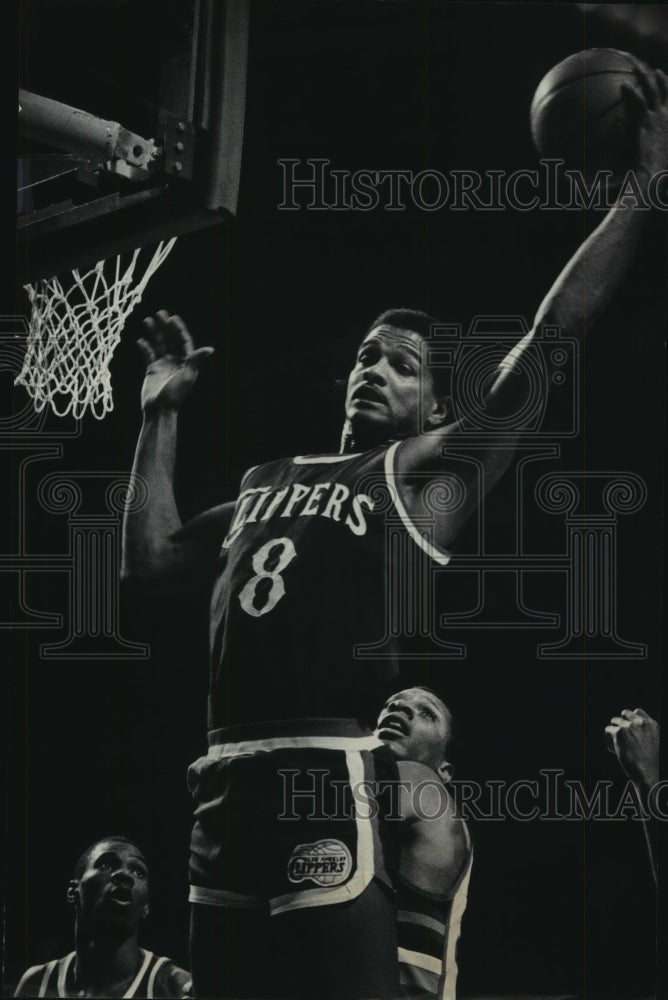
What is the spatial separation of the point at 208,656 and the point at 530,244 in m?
1.39

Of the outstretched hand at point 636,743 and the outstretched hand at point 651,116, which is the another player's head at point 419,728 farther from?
the outstretched hand at point 651,116

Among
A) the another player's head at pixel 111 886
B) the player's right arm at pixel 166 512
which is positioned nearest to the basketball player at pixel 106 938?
the another player's head at pixel 111 886

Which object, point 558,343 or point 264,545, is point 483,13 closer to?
point 558,343

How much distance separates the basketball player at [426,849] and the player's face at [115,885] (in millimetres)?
692

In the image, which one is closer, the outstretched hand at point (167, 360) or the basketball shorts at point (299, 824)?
the basketball shorts at point (299, 824)

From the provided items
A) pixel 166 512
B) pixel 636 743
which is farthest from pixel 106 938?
pixel 636 743

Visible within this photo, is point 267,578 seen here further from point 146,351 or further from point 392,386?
point 146,351

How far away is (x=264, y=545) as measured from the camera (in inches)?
127

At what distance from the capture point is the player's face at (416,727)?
3133 mm

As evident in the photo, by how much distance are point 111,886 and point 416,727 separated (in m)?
0.92

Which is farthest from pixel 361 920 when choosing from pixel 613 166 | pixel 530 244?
pixel 613 166

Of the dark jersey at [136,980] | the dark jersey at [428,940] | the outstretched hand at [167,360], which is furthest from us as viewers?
the outstretched hand at [167,360]

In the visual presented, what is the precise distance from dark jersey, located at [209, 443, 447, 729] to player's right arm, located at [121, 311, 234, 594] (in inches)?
2.7

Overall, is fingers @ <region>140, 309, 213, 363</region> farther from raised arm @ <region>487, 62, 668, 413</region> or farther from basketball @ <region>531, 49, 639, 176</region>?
basketball @ <region>531, 49, 639, 176</region>
